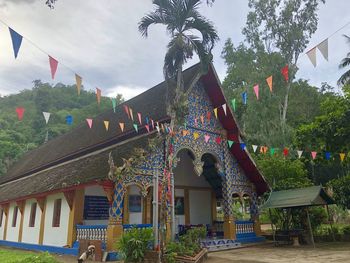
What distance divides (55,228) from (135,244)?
6590 mm

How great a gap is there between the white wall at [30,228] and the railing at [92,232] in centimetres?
493

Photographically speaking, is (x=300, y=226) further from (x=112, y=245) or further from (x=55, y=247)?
(x=55, y=247)

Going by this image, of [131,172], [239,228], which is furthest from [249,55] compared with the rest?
[131,172]

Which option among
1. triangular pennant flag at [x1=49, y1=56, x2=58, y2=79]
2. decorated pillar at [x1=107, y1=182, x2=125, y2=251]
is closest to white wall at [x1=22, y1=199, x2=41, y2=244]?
decorated pillar at [x1=107, y1=182, x2=125, y2=251]

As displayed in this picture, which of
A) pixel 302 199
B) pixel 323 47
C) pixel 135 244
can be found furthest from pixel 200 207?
pixel 323 47

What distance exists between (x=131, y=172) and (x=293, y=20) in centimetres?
2445

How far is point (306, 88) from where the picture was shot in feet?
119

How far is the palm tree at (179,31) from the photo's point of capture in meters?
11.9

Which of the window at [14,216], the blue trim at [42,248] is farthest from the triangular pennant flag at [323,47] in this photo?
the window at [14,216]

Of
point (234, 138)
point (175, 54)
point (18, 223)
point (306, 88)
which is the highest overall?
point (306, 88)

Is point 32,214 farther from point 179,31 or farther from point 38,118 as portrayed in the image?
point 38,118

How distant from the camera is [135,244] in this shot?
373 inches

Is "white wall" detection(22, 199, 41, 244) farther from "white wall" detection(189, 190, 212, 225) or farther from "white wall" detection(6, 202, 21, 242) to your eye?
"white wall" detection(189, 190, 212, 225)

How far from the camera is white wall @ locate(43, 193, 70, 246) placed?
1374 centimetres
